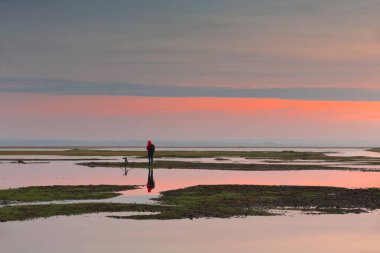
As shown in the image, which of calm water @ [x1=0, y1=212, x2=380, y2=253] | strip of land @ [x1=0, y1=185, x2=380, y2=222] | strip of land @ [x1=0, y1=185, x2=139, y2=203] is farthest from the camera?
strip of land @ [x1=0, y1=185, x2=139, y2=203]

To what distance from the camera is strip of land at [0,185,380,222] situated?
102ft

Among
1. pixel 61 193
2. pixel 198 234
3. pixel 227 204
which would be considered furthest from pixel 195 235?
pixel 61 193

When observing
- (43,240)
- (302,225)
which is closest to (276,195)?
(302,225)

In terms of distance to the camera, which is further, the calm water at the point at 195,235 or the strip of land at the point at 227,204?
the strip of land at the point at 227,204

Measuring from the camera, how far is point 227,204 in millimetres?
35438

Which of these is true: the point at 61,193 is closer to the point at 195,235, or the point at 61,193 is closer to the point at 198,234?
the point at 198,234

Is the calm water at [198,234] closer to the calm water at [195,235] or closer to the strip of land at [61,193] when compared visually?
the calm water at [195,235]

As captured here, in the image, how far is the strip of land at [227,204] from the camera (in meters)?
31.2

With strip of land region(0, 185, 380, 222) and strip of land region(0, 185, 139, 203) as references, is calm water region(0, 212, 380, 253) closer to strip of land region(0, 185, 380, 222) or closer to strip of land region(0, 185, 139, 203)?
strip of land region(0, 185, 380, 222)

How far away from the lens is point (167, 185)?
47.6 metres

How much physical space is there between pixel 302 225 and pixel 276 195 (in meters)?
12.9

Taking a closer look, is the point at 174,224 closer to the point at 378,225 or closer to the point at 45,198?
the point at 378,225

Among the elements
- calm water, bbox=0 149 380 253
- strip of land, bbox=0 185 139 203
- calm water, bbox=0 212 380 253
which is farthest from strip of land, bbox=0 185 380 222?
calm water, bbox=0 212 380 253

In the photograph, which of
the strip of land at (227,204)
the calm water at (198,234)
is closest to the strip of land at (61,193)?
the strip of land at (227,204)
